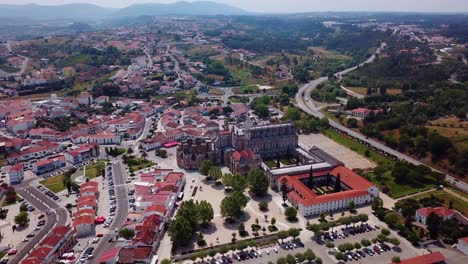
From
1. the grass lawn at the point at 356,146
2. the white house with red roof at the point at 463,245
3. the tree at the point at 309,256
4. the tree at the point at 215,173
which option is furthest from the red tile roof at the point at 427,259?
the tree at the point at 215,173

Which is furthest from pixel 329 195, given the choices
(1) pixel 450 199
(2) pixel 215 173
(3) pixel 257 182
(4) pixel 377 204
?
(1) pixel 450 199

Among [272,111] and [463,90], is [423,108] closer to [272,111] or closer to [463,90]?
[463,90]

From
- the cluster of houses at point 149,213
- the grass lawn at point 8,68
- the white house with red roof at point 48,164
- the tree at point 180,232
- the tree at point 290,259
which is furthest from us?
the grass lawn at point 8,68

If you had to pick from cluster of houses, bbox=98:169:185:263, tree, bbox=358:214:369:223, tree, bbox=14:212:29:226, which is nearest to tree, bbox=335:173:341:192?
tree, bbox=358:214:369:223

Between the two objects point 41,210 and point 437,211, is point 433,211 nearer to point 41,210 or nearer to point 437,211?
point 437,211

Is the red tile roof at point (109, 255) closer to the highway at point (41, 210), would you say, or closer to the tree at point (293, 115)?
the highway at point (41, 210)

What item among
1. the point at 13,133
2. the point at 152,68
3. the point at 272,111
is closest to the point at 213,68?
the point at 152,68
